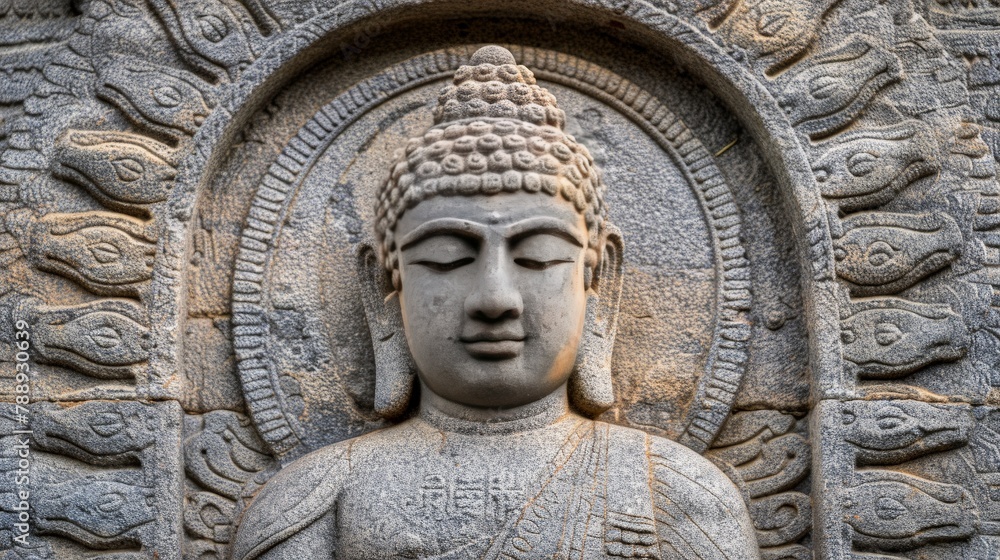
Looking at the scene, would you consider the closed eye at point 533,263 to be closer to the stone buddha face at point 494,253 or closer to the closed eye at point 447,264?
the stone buddha face at point 494,253

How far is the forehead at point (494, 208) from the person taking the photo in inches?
207

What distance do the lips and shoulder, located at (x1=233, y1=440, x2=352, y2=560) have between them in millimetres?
684

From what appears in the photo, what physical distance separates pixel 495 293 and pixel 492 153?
58cm

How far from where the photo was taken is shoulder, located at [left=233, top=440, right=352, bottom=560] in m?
5.22

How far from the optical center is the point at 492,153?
17.5 ft

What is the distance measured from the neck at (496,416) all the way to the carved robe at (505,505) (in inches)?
1.5

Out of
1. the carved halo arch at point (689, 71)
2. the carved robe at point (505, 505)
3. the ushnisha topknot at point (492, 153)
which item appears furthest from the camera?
the carved halo arch at point (689, 71)

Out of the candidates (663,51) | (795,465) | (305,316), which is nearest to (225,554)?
(305,316)

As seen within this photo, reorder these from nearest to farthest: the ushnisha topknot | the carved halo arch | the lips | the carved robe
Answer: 1. the carved robe
2. the lips
3. the ushnisha topknot
4. the carved halo arch

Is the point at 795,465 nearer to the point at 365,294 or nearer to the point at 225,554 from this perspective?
the point at 365,294
